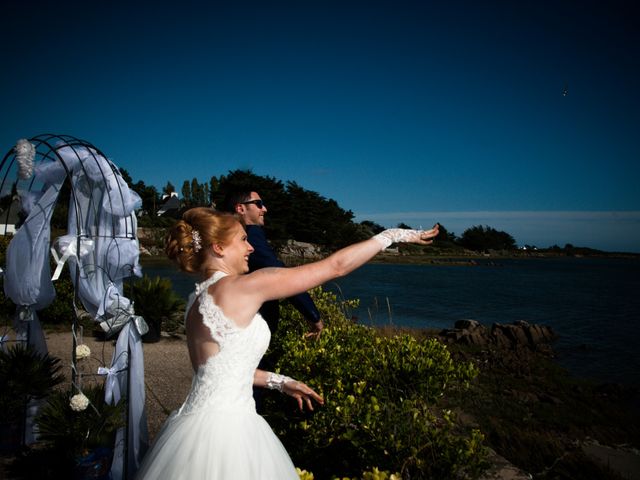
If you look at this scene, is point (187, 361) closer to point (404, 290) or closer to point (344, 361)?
point (344, 361)

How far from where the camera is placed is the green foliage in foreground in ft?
8.66

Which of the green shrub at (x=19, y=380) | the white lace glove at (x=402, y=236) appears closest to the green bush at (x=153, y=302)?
the green shrub at (x=19, y=380)

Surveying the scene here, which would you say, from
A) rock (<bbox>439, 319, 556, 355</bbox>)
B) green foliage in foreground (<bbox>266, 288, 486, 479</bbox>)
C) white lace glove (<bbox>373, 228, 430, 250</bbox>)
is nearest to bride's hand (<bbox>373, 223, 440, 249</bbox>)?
white lace glove (<bbox>373, 228, 430, 250</bbox>)

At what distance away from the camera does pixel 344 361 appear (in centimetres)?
347

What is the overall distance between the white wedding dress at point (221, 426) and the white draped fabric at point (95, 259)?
6.73 feet

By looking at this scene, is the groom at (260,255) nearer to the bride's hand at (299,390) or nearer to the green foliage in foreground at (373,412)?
the green foliage in foreground at (373,412)

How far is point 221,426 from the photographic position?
6.48 ft

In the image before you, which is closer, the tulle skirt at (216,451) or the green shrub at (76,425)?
the tulle skirt at (216,451)

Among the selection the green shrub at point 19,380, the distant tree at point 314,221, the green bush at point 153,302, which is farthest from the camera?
the distant tree at point 314,221

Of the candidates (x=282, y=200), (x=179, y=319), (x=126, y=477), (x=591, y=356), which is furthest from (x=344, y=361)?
(x=282, y=200)

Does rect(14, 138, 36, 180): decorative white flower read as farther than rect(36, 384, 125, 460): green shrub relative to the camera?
Yes

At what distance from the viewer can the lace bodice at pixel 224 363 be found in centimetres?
200

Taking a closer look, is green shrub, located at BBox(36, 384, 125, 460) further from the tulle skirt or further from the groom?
the tulle skirt

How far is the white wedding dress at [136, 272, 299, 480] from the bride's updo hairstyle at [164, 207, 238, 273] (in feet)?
0.59
